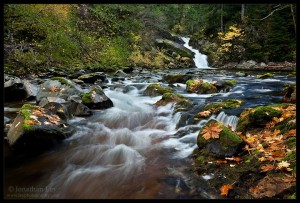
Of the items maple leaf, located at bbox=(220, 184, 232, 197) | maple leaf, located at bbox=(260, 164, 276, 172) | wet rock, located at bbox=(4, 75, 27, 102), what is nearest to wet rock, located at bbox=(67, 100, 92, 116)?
wet rock, located at bbox=(4, 75, 27, 102)

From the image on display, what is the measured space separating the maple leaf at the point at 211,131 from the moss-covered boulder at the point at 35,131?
322 cm

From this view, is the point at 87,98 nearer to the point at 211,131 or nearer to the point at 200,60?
the point at 211,131

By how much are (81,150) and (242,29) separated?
24843 mm

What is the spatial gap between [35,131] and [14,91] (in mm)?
4519

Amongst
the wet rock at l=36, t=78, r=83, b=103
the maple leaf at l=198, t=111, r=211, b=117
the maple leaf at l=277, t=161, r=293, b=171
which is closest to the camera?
the maple leaf at l=277, t=161, r=293, b=171

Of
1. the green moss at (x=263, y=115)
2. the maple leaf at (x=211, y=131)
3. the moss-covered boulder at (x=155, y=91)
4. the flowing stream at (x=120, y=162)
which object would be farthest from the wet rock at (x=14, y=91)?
the green moss at (x=263, y=115)

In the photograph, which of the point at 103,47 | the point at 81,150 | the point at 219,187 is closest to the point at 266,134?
the point at 219,187

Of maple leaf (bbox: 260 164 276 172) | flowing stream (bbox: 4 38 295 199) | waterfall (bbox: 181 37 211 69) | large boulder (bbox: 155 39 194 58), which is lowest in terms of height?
flowing stream (bbox: 4 38 295 199)

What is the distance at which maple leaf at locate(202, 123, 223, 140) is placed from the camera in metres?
4.62

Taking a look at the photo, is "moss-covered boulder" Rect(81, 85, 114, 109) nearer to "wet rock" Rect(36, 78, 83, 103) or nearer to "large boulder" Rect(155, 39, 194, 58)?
"wet rock" Rect(36, 78, 83, 103)

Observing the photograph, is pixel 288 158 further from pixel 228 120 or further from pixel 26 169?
pixel 26 169

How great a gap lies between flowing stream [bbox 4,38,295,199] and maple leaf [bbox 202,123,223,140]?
0.55 metres

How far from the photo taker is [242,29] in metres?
26.0

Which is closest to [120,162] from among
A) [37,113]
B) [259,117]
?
[37,113]
